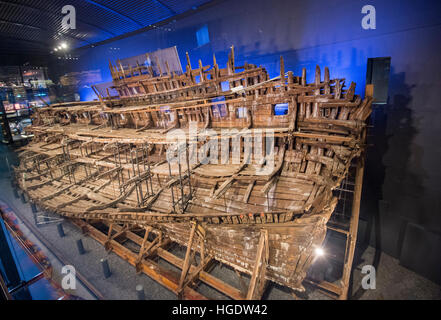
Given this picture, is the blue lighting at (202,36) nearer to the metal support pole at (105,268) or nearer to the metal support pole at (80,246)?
the metal support pole at (80,246)

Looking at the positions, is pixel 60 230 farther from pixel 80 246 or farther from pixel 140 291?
pixel 140 291

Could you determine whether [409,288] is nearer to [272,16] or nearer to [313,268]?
[313,268]

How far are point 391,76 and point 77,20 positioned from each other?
36.2 ft

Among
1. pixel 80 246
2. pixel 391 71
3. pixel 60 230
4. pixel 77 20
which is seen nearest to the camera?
pixel 391 71

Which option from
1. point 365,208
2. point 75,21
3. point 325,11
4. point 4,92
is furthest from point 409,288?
point 4,92

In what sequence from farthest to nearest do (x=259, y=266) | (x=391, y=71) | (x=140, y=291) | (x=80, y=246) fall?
(x=80, y=246)
(x=391, y=71)
(x=140, y=291)
(x=259, y=266)

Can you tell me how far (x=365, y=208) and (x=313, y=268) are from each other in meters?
2.68

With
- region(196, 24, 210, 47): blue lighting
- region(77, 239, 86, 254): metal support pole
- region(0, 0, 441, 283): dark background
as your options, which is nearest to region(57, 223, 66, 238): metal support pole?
region(77, 239, 86, 254): metal support pole

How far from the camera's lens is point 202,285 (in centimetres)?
540

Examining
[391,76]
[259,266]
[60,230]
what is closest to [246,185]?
[259,266]

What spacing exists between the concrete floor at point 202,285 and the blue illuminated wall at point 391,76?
0.46 meters

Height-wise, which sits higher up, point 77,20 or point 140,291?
point 77,20

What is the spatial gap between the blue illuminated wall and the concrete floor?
464mm

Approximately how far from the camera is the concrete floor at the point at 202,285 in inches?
197
